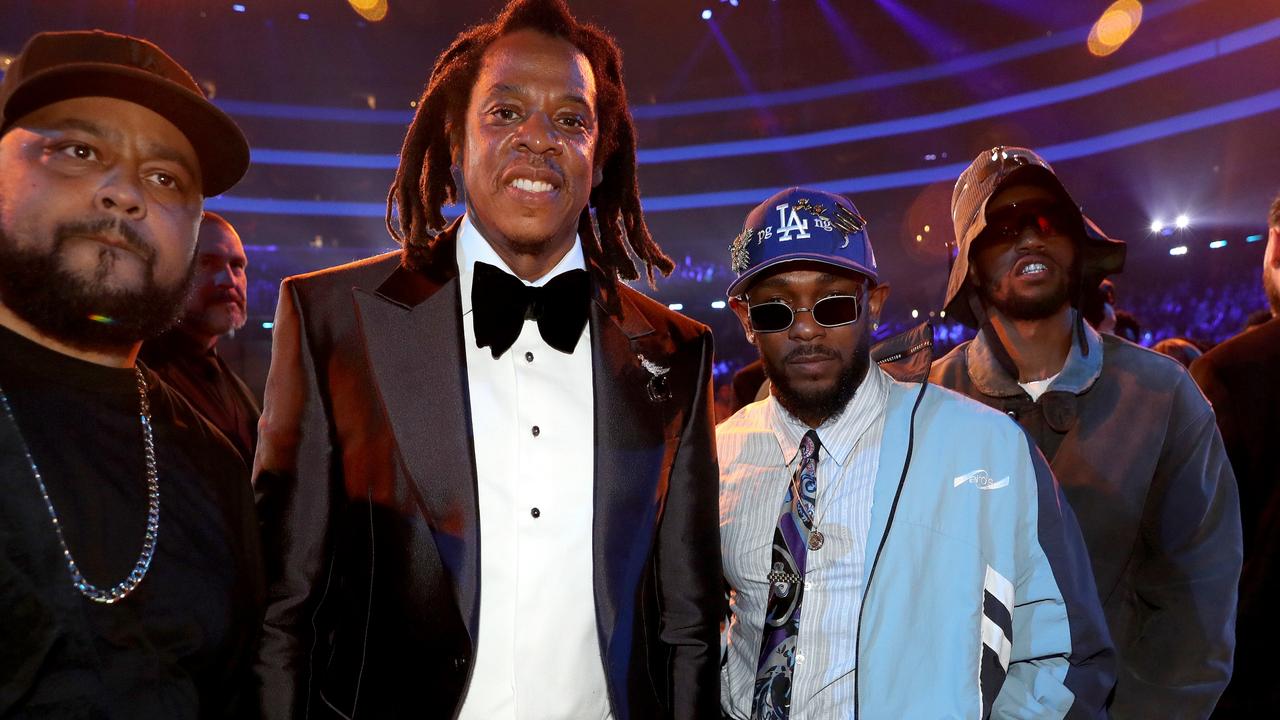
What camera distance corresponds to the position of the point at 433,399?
5.53 ft

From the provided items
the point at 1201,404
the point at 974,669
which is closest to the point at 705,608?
the point at 974,669

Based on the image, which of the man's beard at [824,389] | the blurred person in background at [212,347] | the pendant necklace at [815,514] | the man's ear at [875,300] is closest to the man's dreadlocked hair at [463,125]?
the man's beard at [824,389]

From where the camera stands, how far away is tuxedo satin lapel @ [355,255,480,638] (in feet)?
5.28

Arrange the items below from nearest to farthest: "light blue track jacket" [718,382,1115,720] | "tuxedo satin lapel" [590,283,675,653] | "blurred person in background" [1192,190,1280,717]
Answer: "tuxedo satin lapel" [590,283,675,653] → "light blue track jacket" [718,382,1115,720] → "blurred person in background" [1192,190,1280,717]

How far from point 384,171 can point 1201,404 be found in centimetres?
2247

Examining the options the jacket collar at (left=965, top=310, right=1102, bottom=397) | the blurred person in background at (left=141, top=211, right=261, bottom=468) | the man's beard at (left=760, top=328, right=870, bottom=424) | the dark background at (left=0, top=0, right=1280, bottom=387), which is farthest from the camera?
the dark background at (left=0, top=0, right=1280, bottom=387)

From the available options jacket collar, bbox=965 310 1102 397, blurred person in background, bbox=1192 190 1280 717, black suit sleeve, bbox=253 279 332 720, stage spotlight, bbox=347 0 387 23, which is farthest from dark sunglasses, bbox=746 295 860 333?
stage spotlight, bbox=347 0 387 23

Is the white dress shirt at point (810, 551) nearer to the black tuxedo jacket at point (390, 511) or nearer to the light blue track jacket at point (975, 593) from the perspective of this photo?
the light blue track jacket at point (975, 593)

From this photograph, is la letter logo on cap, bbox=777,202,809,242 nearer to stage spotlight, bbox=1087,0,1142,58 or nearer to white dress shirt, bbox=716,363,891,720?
white dress shirt, bbox=716,363,891,720

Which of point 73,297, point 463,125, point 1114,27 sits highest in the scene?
point 1114,27

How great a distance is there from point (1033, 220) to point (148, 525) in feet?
8.43

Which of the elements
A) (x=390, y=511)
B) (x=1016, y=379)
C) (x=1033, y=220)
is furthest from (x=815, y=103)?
(x=390, y=511)

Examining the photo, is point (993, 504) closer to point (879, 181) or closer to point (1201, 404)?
point (1201, 404)

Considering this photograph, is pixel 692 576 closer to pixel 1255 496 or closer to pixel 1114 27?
pixel 1255 496
